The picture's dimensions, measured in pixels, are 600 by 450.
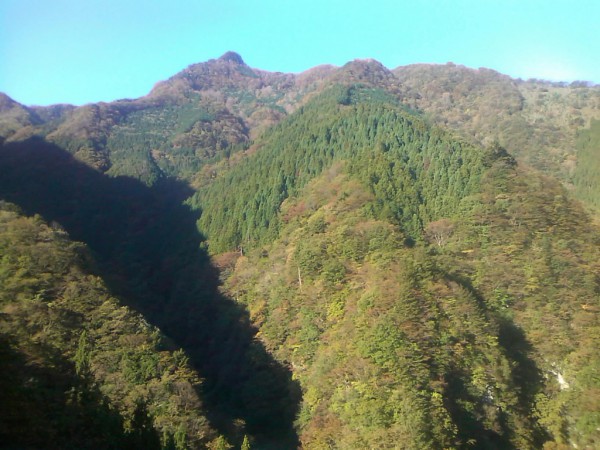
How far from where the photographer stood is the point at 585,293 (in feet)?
133

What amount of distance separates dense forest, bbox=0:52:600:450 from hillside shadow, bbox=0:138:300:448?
12.4 inches

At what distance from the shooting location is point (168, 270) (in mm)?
66688

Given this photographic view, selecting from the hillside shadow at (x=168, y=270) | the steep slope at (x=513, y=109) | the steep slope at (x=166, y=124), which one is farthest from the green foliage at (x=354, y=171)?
the steep slope at (x=513, y=109)

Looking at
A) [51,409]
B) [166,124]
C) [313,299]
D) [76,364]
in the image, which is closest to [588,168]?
[313,299]

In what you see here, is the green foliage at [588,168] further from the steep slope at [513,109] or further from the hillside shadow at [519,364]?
the hillside shadow at [519,364]

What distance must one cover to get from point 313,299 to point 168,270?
29792mm

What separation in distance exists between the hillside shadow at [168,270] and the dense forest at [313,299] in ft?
1.04

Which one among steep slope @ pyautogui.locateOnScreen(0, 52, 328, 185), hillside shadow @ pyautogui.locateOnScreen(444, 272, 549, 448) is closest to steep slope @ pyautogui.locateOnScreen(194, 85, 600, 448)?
hillside shadow @ pyautogui.locateOnScreen(444, 272, 549, 448)

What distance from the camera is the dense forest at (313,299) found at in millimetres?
31453

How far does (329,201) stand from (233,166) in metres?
36.7

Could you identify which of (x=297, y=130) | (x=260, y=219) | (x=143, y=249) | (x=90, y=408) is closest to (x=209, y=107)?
(x=297, y=130)

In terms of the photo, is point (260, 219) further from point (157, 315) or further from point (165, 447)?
point (165, 447)

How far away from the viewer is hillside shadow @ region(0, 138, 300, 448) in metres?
42.8

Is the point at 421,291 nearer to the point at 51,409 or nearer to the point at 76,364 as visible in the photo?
the point at 76,364
